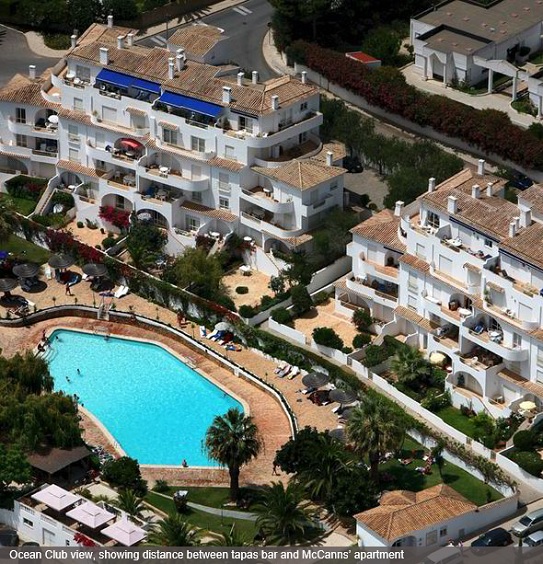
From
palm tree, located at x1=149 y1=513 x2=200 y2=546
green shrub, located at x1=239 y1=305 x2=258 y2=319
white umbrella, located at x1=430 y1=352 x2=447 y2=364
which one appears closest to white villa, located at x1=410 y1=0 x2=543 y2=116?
green shrub, located at x1=239 y1=305 x2=258 y2=319

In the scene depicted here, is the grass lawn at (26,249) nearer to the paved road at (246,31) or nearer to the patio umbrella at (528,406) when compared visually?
the paved road at (246,31)

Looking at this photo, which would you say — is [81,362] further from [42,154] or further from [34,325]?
[42,154]

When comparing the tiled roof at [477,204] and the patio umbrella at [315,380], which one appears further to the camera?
the patio umbrella at [315,380]

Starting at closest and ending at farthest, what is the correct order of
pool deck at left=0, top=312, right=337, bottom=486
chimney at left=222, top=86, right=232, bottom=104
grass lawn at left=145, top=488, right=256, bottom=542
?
grass lawn at left=145, top=488, right=256, bottom=542 → pool deck at left=0, top=312, right=337, bottom=486 → chimney at left=222, top=86, right=232, bottom=104

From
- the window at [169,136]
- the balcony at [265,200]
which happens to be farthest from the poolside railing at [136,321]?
the window at [169,136]

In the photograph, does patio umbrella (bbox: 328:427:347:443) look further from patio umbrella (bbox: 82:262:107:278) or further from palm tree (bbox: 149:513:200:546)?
patio umbrella (bbox: 82:262:107:278)

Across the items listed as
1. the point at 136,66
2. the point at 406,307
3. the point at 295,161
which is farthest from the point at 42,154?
the point at 406,307
